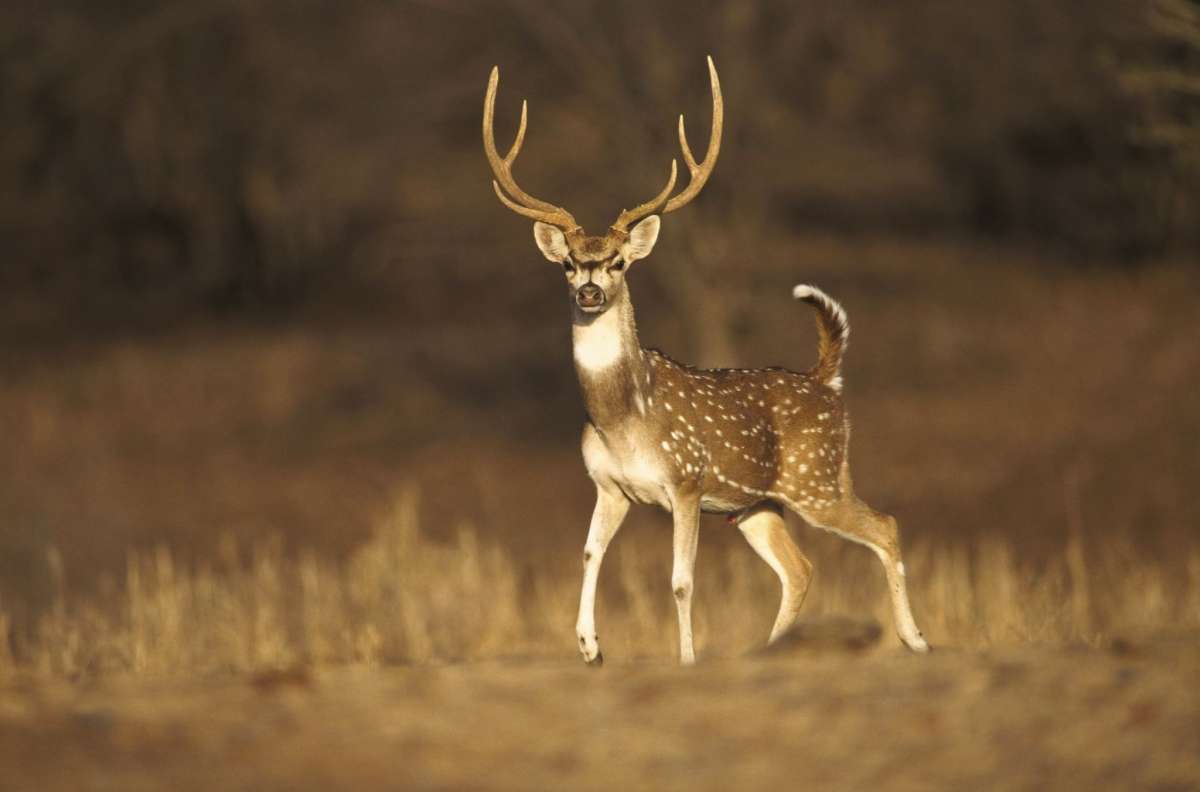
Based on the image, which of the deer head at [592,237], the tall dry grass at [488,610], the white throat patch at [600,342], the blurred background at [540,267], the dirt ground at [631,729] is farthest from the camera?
the blurred background at [540,267]

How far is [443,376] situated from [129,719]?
19641 millimetres

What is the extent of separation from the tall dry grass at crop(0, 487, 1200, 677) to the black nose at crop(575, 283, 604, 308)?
1.87 metres

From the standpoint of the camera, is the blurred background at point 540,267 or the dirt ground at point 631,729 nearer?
the dirt ground at point 631,729

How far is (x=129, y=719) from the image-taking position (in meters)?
6.43

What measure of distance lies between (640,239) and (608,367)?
75 cm

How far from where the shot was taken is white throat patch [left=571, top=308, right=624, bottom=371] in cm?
953

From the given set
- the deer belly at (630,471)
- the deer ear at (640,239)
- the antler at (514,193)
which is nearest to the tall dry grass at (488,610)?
the deer belly at (630,471)

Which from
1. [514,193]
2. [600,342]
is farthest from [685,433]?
[514,193]

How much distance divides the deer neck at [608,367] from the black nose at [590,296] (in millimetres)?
257

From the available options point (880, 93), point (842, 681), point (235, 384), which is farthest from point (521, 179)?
point (842, 681)

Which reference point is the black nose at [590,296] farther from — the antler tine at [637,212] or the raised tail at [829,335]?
the raised tail at [829,335]

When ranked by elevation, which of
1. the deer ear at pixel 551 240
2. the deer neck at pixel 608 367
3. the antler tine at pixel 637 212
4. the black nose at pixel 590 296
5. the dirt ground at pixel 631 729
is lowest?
the dirt ground at pixel 631 729

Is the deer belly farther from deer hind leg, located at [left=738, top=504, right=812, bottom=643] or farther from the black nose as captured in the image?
deer hind leg, located at [left=738, top=504, right=812, bottom=643]

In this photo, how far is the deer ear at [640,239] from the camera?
9742 mm
